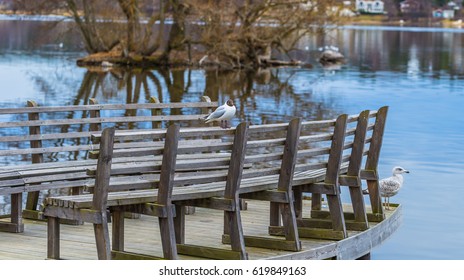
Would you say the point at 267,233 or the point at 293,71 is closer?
the point at 267,233

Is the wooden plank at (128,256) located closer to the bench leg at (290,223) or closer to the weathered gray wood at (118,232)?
the weathered gray wood at (118,232)

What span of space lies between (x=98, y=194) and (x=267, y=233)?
327 cm

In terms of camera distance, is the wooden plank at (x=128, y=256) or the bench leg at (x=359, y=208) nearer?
the wooden plank at (x=128, y=256)

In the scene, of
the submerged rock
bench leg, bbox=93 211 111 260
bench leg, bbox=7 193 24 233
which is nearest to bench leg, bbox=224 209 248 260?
bench leg, bbox=93 211 111 260

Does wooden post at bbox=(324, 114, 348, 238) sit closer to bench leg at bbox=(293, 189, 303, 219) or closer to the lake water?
bench leg at bbox=(293, 189, 303, 219)

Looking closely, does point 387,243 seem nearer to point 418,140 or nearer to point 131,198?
point 131,198

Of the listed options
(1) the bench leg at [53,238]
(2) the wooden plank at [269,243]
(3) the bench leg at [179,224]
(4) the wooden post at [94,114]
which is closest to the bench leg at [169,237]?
(3) the bench leg at [179,224]

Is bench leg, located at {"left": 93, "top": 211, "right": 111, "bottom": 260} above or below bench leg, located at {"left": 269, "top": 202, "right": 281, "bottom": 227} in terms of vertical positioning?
above

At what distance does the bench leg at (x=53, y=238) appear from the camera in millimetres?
10688

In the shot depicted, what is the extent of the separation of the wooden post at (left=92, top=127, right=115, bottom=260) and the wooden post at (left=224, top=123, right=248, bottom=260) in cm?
144

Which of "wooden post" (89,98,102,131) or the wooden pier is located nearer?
the wooden pier

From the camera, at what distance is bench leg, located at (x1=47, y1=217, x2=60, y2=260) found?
35.1ft

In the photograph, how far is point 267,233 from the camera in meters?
12.9

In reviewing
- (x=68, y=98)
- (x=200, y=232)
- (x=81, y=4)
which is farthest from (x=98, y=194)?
(x=81, y=4)
